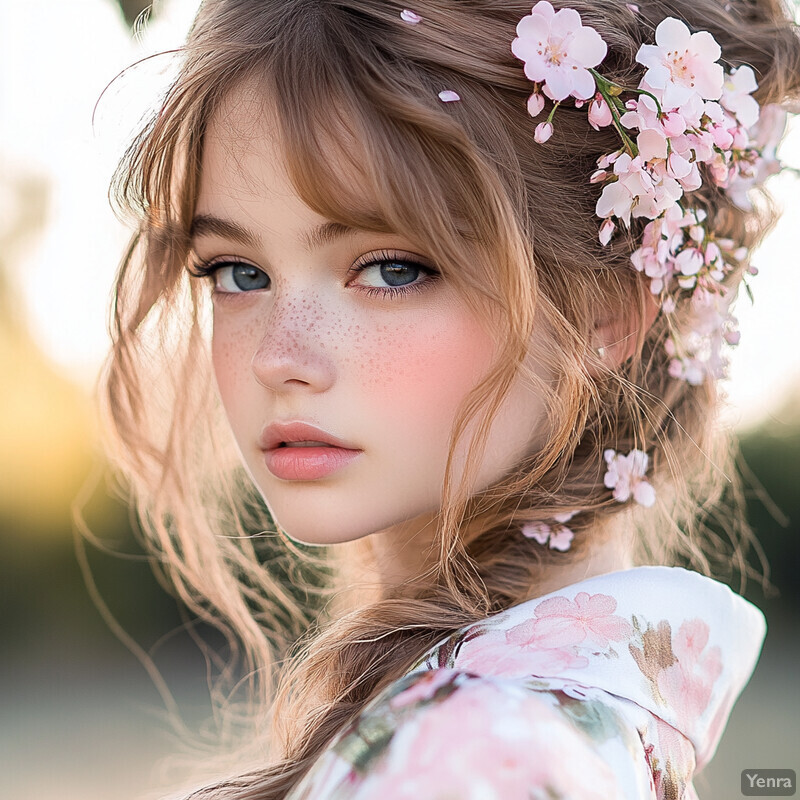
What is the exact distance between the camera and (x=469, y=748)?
3.34 feet

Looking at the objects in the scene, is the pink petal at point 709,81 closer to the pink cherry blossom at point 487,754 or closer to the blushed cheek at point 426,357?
the blushed cheek at point 426,357

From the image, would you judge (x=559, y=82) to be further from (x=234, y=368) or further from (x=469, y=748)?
(x=469, y=748)

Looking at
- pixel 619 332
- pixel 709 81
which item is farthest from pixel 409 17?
pixel 619 332

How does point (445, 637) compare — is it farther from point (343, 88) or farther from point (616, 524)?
point (343, 88)

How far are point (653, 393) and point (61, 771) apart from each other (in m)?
5.55

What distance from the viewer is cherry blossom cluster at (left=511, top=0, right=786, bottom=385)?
143 cm

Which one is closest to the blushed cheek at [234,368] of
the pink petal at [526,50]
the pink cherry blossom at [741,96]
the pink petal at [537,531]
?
the pink petal at [537,531]

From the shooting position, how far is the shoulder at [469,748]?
99cm

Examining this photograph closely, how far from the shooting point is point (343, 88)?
1.39m

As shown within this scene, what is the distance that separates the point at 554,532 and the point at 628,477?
0.17m

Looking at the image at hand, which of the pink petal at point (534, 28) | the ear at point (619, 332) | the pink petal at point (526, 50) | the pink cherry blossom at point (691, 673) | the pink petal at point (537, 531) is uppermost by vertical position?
the pink petal at point (534, 28)

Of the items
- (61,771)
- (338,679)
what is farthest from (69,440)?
(338,679)

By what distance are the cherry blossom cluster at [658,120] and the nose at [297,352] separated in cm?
45

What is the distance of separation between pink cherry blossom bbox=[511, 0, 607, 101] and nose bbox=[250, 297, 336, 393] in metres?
0.49
